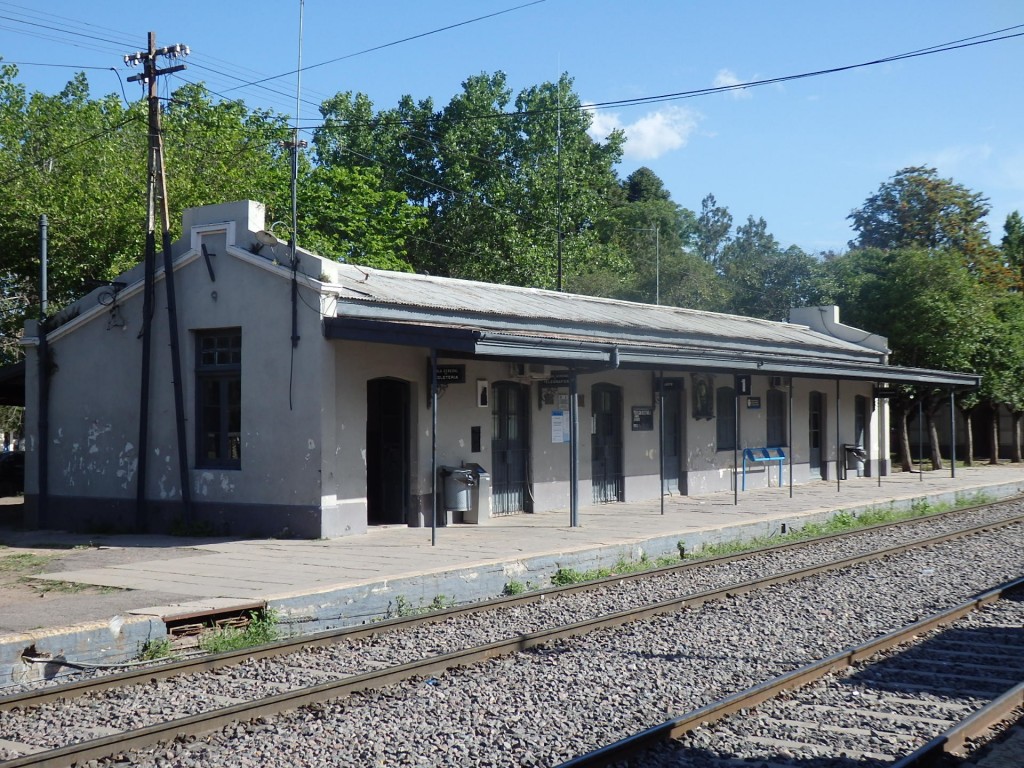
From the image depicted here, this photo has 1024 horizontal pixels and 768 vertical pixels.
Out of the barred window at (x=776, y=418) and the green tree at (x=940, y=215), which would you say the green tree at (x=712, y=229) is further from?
the barred window at (x=776, y=418)

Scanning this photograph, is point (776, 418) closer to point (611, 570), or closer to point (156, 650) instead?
point (611, 570)

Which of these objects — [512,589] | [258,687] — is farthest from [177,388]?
[258,687]

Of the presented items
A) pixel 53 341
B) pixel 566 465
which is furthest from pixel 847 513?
pixel 53 341

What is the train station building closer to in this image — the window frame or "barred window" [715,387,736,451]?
"barred window" [715,387,736,451]

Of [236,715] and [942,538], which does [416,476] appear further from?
[236,715]

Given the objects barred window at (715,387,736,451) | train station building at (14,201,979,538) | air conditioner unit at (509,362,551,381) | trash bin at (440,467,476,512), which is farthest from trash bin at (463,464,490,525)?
barred window at (715,387,736,451)

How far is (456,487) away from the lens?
16250 millimetres

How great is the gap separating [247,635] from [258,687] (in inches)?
67.3

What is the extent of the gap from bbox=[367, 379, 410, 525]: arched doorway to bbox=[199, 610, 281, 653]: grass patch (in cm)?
691

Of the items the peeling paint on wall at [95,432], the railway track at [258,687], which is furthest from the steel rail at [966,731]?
the peeling paint on wall at [95,432]

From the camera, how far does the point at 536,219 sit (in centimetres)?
4275

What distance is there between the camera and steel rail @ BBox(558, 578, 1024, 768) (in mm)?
5551

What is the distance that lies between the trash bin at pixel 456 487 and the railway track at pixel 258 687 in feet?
16.7

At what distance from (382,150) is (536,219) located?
330 inches
